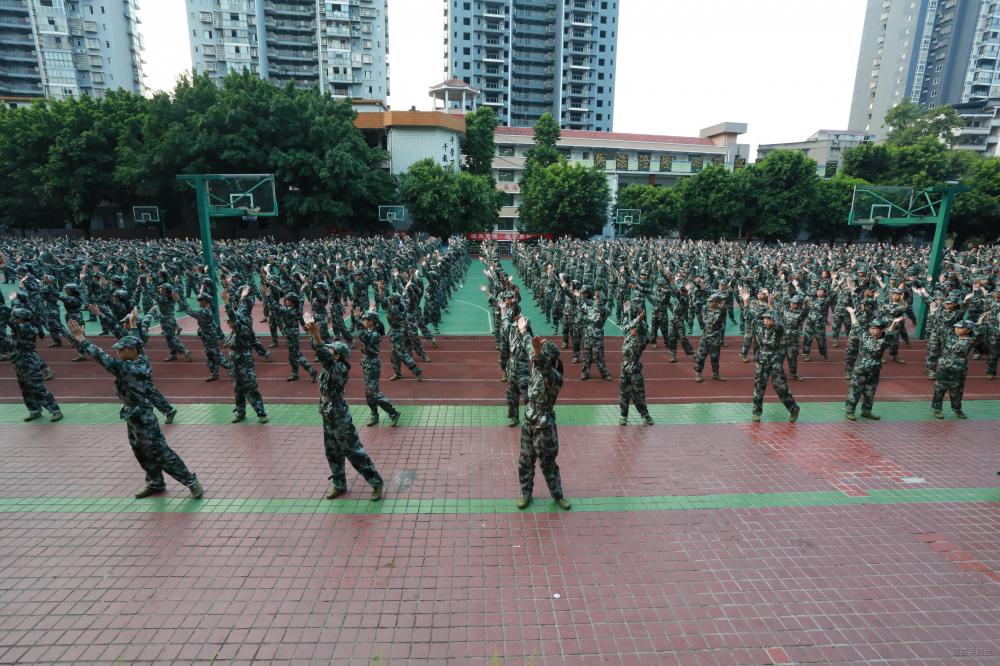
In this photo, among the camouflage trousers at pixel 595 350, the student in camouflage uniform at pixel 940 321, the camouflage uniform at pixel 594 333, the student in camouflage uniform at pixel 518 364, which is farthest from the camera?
the camouflage trousers at pixel 595 350

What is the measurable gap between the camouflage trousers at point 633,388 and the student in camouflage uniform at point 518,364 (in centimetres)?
158

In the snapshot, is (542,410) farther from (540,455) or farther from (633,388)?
(633,388)

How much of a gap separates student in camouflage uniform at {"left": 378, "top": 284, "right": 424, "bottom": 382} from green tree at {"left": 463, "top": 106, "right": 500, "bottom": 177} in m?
37.6

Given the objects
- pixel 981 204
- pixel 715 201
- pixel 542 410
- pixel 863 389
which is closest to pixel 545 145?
pixel 715 201

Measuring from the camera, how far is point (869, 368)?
7957 mm

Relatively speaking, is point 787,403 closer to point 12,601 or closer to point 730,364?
point 730,364

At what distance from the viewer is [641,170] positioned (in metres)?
51.9

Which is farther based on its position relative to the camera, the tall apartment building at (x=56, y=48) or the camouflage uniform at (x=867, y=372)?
the tall apartment building at (x=56, y=48)

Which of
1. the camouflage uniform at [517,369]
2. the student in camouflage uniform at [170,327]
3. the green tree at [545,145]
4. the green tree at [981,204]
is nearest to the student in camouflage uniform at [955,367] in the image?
the camouflage uniform at [517,369]

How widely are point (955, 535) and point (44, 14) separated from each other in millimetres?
77292

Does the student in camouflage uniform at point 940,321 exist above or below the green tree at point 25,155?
below

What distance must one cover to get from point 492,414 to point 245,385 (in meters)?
3.82

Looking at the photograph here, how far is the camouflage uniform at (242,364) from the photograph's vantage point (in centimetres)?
754

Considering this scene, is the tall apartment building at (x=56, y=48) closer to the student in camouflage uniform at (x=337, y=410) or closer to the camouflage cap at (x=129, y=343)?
the camouflage cap at (x=129, y=343)
